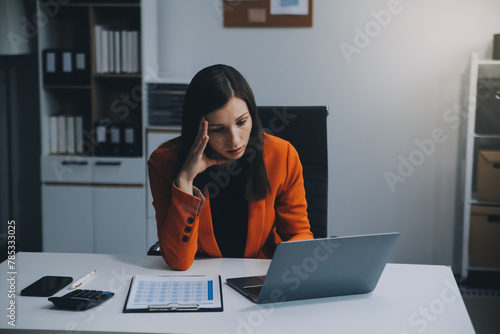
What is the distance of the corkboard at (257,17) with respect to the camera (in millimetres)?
3488

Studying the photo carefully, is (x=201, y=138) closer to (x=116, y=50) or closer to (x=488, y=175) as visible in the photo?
(x=116, y=50)

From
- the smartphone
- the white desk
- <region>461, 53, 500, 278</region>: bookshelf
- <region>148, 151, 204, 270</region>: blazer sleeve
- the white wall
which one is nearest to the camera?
the white desk

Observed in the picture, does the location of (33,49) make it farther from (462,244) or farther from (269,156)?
(462,244)

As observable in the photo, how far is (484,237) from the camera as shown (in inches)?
128

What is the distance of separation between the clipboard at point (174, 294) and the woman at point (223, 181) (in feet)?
0.35

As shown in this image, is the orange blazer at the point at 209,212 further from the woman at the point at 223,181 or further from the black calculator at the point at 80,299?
the black calculator at the point at 80,299

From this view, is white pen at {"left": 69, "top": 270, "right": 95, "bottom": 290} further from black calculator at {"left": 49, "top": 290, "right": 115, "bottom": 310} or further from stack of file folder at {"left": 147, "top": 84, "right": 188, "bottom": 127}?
stack of file folder at {"left": 147, "top": 84, "right": 188, "bottom": 127}

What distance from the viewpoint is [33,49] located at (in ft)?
11.6

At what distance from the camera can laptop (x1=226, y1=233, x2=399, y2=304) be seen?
1.23 metres

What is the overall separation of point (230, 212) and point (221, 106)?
0.37 metres

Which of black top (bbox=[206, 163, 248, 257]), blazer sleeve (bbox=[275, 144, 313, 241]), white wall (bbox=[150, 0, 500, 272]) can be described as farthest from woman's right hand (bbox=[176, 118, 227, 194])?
white wall (bbox=[150, 0, 500, 272])

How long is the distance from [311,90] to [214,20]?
2.50 feet

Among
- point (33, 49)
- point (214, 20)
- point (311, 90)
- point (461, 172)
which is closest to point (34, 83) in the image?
point (33, 49)

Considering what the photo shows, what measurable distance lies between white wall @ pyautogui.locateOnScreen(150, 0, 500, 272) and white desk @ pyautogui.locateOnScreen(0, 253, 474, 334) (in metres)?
2.10
